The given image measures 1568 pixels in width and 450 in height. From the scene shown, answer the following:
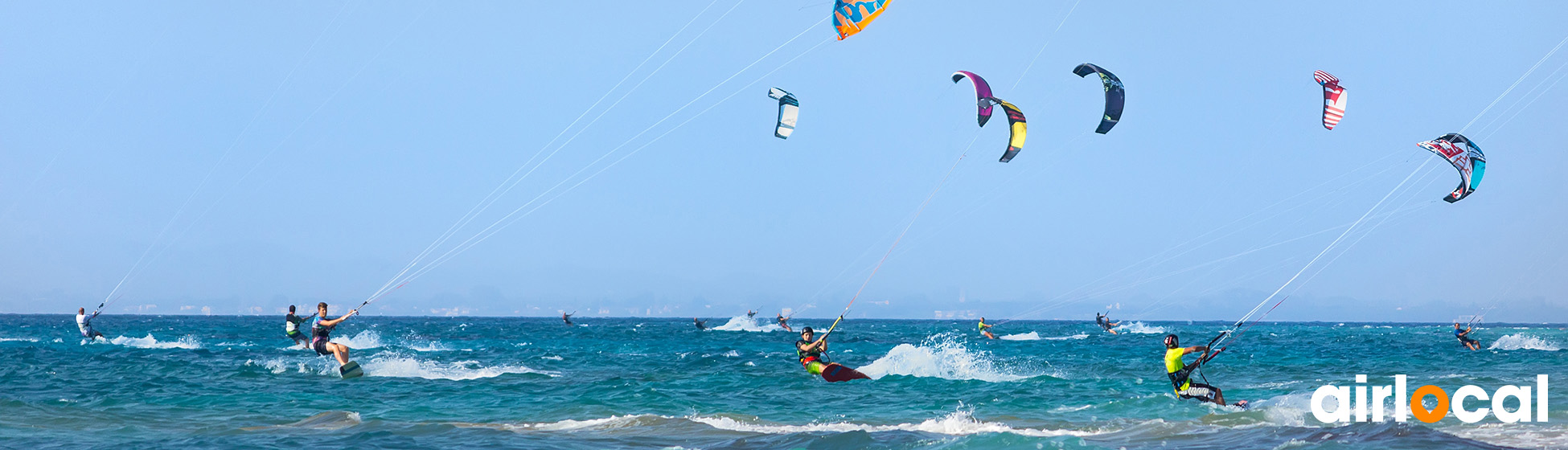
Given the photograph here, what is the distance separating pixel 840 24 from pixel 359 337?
41122 millimetres

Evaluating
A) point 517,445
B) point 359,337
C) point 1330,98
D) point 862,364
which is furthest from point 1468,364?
point 359,337

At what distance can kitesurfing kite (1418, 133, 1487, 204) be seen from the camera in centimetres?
2086

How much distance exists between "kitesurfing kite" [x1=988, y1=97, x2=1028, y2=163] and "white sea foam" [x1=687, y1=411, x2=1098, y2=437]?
23.4 feet

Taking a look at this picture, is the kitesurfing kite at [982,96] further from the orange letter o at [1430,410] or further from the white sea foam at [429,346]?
the white sea foam at [429,346]

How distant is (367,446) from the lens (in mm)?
12844

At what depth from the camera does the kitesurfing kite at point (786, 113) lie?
886 inches

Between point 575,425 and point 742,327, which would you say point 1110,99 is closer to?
point 575,425

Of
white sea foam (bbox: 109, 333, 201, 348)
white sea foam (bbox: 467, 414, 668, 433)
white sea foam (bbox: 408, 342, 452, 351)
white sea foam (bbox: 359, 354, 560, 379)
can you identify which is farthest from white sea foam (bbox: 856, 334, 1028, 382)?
white sea foam (bbox: 109, 333, 201, 348)

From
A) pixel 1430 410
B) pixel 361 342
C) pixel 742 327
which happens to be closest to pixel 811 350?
pixel 1430 410

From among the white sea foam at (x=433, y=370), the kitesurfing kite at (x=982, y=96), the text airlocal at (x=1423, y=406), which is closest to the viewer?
the text airlocal at (x=1423, y=406)

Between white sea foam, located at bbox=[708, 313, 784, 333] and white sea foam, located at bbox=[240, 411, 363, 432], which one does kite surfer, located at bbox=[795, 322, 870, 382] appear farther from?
white sea foam, located at bbox=[708, 313, 784, 333]

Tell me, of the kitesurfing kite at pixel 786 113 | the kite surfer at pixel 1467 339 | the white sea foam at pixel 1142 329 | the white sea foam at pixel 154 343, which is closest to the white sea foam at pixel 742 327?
the white sea foam at pixel 1142 329

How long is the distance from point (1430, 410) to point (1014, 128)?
9095 millimetres

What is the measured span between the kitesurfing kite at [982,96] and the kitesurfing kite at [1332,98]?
7.04 m
